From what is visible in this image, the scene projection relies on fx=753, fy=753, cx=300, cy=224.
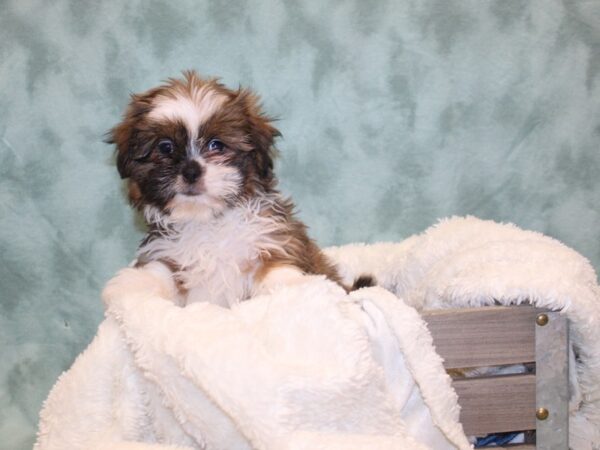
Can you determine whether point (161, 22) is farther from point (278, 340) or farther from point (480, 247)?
point (278, 340)

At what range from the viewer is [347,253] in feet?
11.5

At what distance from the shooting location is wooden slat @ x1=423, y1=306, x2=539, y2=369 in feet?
7.32

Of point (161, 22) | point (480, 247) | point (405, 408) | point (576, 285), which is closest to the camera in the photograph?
point (405, 408)

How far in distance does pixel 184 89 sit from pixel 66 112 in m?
1.16

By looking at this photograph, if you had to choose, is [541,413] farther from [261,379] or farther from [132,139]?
[132,139]

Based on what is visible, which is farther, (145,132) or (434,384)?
(145,132)

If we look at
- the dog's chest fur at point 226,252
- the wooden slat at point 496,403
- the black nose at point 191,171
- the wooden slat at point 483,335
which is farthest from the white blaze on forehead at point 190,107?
the wooden slat at point 496,403

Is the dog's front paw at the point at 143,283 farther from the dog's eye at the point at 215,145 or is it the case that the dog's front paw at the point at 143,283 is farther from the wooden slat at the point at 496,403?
the wooden slat at the point at 496,403

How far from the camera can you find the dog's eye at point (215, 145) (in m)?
2.52

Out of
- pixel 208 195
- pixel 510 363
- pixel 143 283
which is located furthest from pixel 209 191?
pixel 510 363

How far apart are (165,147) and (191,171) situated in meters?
0.17

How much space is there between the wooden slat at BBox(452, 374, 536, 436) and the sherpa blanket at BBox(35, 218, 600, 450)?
176mm

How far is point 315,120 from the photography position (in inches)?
144

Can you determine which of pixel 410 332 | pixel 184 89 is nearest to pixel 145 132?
pixel 184 89
